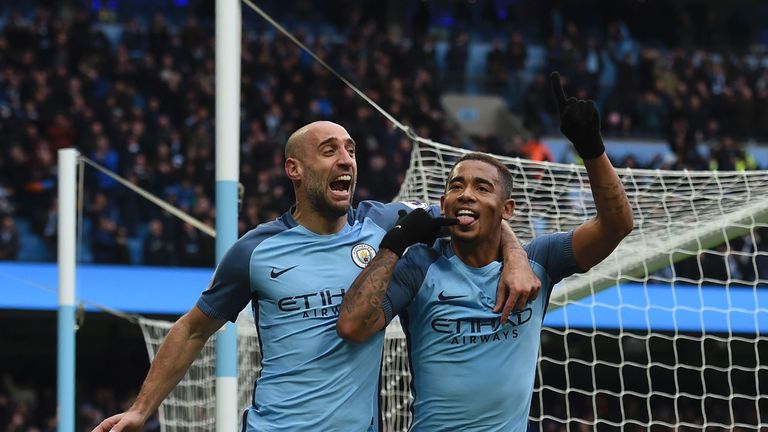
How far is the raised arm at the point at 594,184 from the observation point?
12.0 ft

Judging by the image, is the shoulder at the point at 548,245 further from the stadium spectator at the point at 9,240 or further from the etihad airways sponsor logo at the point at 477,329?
the stadium spectator at the point at 9,240

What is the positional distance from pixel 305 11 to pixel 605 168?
18.8 metres

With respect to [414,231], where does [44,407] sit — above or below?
below

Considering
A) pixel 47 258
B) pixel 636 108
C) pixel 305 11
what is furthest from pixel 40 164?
pixel 636 108

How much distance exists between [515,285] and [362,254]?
0.62 metres

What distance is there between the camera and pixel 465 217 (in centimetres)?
407

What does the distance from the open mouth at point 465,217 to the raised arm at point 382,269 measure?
0.08 m

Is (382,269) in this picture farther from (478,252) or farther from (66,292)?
(66,292)

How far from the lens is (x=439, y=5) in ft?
77.8

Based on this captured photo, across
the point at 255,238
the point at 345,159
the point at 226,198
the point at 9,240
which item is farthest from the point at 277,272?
the point at 9,240

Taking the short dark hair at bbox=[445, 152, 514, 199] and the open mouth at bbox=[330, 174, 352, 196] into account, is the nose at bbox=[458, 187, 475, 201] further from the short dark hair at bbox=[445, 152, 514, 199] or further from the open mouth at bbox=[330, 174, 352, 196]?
the open mouth at bbox=[330, 174, 352, 196]

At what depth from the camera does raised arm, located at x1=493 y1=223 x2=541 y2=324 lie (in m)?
3.97

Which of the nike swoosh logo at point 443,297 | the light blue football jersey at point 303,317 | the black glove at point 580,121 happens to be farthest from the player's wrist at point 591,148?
the light blue football jersey at point 303,317

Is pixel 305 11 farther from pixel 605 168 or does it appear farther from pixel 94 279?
pixel 605 168
